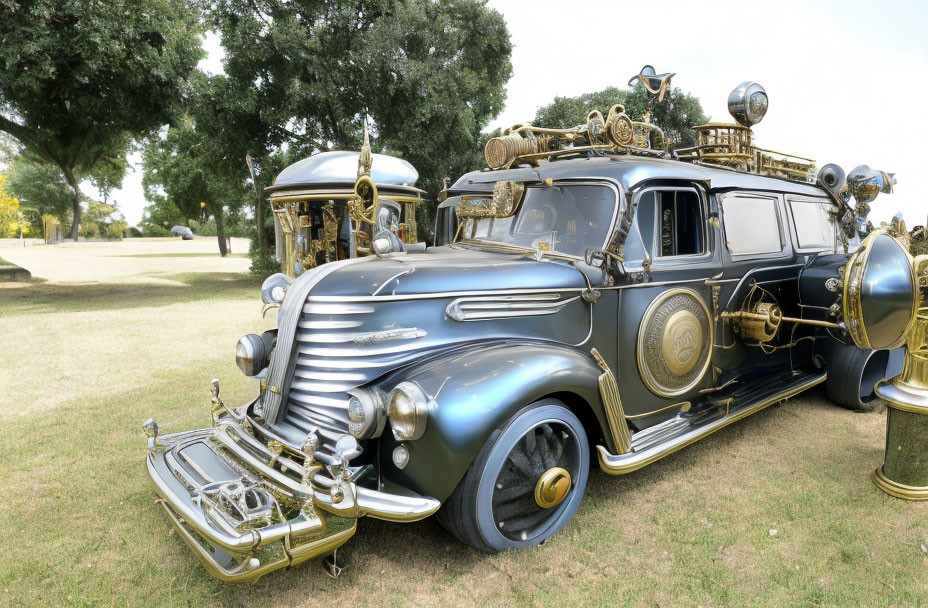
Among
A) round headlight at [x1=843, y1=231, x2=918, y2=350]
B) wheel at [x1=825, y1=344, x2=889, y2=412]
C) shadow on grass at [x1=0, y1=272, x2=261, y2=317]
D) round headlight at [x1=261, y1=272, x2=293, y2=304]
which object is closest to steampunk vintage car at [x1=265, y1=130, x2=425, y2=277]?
shadow on grass at [x1=0, y1=272, x2=261, y2=317]

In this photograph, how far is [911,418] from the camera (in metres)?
3.80

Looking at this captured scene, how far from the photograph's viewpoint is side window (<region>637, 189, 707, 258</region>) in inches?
158

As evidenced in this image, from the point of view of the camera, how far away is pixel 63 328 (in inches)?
392

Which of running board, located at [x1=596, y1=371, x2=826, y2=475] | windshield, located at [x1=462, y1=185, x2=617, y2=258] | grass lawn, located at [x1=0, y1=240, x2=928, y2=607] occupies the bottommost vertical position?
grass lawn, located at [x1=0, y1=240, x2=928, y2=607]

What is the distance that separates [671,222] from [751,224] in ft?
3.74

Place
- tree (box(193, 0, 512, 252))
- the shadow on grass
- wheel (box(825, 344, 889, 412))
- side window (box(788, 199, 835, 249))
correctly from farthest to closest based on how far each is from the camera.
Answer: tree (box(193, 0, 512, 252)) → the shadow on grass → side window (box(788, 199, 835, 249)) → wheel (box(825, 344, 889, 412))

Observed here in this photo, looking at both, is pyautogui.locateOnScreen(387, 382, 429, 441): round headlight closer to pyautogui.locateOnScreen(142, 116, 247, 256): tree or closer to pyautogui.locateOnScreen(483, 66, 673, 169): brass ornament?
pyautogui.locateOnScreen(483, 66, 673, 169): brass ornament

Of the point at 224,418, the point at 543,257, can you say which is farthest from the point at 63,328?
the point at 543,257

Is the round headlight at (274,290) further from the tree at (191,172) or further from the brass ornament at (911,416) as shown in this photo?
the tree at (191,172)

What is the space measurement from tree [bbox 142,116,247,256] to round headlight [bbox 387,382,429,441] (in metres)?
16.4

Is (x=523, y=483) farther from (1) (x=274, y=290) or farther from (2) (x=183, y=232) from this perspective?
(2) (x=183, y=232)

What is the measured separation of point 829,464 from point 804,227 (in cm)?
245

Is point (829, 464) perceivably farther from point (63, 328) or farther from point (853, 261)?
point (63, 328)

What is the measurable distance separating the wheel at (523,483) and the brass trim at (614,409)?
0.69 feet
